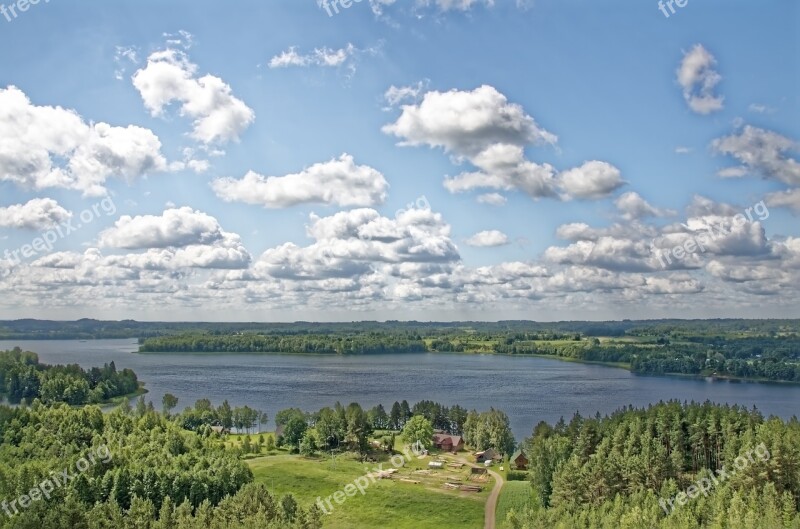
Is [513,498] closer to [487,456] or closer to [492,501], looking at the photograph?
[492,501]

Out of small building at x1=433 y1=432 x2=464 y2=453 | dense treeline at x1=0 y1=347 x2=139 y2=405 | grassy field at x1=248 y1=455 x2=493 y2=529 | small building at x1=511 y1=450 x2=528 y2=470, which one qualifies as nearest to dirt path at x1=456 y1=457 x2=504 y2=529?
grassy field at x1=248 y1=455 x2=493 y2=529

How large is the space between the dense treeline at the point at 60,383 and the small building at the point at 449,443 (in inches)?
2504

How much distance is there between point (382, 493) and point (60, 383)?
258 ft

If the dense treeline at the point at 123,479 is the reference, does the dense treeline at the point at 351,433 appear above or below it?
below

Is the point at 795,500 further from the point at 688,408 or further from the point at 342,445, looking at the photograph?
the point at 342,445

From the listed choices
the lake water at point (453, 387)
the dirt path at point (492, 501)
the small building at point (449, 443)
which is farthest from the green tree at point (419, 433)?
the lake water at point (453, 387)

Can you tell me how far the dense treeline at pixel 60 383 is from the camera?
347 feet

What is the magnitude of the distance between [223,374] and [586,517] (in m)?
129

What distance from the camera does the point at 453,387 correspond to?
5162 inches

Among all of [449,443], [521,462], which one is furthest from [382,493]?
[449,443]

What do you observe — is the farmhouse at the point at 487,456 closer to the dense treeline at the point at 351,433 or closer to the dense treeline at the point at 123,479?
the dense treeline at the point at 351,433

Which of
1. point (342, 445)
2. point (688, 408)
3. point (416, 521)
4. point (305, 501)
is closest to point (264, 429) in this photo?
point (342, 445)

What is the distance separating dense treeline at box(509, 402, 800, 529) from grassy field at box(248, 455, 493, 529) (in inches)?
241

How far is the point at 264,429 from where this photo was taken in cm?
8981
